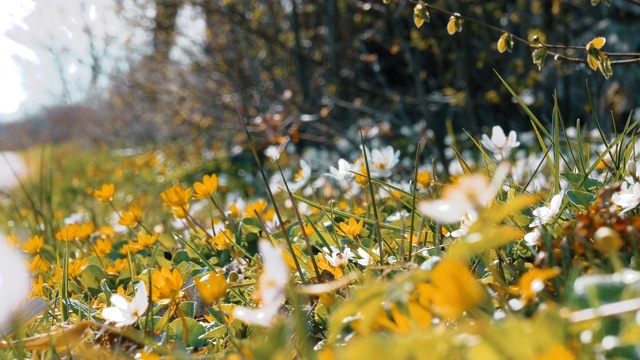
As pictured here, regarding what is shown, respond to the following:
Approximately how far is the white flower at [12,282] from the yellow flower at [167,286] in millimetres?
354

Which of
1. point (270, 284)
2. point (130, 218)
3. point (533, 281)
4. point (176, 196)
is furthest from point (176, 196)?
point (533, 281)

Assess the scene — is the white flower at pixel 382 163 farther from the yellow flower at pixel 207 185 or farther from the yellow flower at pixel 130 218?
the yellow flower at pixel 130 218

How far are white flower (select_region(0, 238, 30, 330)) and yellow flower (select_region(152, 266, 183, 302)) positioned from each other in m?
0.35

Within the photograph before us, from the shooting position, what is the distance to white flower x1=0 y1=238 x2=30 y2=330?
133 centimetres

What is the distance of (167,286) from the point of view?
98 centimetres

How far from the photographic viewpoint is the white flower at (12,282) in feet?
4.35

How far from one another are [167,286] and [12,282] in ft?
2.26

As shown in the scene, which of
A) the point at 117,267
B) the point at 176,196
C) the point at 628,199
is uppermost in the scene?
the point at 628,199

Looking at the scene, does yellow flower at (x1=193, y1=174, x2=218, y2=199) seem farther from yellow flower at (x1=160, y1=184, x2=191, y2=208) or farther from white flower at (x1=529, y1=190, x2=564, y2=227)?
white flower at (x1=529, y1=190, x2=564, y2=227)

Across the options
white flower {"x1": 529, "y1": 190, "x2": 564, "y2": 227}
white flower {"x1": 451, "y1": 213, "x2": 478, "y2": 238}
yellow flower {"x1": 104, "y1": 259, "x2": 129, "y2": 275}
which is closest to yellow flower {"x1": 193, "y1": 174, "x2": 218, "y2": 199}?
yellow flower {"x1": 104, "y1": 259, "x2": 129, "y2": 275}

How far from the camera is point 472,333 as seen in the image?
57 centimetres

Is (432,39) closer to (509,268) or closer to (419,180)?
(419,180)

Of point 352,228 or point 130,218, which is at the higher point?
point 352,228

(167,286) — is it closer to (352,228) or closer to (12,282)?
(352,228)
